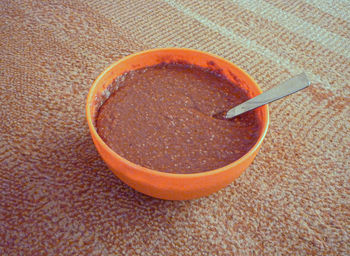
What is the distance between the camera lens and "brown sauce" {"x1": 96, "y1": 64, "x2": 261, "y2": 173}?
53 cm

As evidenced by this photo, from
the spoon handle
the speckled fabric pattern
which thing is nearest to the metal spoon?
the spoon handle

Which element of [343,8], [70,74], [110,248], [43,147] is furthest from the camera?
[343,8]

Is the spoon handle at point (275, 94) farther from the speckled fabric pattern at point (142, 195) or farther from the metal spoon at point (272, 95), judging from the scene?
Result: the speckled fabric pattern at point (142, 195)

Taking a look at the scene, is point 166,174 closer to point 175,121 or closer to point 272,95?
A: point 175,121

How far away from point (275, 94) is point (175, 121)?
0.58 feet

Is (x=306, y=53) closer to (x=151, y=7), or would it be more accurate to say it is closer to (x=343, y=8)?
(x=343, y=8)

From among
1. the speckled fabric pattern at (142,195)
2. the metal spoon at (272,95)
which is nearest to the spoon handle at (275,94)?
the metal spoon at (272,95)

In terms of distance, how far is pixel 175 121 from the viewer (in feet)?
1.90

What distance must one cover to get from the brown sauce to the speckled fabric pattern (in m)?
0.10

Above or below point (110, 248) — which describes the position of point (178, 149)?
above

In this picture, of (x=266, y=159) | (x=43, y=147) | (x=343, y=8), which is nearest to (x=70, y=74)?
(x=43, y=147)

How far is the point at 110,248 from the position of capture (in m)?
0.52

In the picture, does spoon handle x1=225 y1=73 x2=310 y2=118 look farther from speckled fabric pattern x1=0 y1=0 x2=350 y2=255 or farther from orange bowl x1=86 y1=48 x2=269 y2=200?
speckled fabric pattern x1=0 y1=0 x2=350 y2=255

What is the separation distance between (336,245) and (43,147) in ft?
1.82
